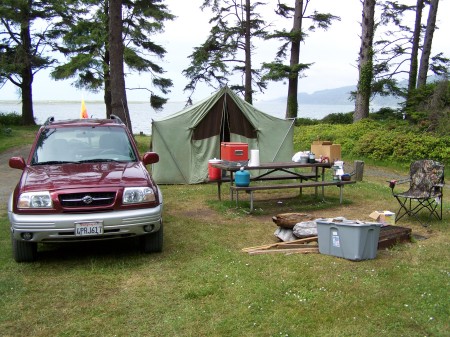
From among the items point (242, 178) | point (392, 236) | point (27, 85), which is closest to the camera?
point (392, 236)

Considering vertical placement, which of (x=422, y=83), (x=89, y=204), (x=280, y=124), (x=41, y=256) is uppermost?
(x=422, y=83)

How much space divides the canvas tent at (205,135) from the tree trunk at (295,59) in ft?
39.6

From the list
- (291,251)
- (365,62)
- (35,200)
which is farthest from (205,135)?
(365,62)

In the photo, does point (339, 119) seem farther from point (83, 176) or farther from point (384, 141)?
point (83, 176)

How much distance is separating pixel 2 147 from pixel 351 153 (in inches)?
572

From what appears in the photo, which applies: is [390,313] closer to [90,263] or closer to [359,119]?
[90,263]

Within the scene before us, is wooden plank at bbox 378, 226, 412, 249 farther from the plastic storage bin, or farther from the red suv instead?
the red suv

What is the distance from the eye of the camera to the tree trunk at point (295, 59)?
2432 cm

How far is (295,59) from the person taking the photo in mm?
24938

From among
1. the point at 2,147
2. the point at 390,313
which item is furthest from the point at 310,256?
the point at 2,147

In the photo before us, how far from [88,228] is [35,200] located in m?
0.68

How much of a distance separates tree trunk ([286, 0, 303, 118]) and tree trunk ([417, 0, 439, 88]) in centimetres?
618

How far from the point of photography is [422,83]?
78.5ft

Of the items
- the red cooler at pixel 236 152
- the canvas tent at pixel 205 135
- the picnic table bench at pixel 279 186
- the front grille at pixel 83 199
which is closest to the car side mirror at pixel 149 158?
the front grille at pixel 83 199
